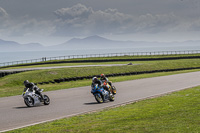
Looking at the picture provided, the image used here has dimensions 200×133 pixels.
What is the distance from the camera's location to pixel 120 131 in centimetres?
952

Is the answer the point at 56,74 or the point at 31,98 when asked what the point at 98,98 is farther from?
the point at 56,74

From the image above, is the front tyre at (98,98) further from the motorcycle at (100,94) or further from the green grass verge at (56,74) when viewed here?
the green grass verge at (56,74)

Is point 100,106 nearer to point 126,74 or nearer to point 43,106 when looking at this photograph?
point 43,106

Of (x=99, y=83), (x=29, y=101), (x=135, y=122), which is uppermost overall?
(x=99, y=83)

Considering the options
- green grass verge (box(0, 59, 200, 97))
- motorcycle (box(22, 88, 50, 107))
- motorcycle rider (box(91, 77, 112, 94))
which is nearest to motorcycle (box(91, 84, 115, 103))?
motorcycle rider (box(91, 77, 112, 94))

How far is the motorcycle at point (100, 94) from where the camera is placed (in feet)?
57.3

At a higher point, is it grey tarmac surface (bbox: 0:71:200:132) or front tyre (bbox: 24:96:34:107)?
front tyre (bbox: 24:96:34:107)

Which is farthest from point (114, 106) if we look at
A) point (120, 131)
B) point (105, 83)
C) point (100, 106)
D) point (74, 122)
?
point (120, 131)

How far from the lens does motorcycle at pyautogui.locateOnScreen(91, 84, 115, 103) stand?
57.3ft

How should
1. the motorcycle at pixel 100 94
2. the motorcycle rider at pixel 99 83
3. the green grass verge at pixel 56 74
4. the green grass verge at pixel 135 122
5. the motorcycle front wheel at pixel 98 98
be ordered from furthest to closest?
the green grass verge at pixel 56 74
the motorcycle front wheel at pixel 98 98
the motorcycle at pixel 100 94
the motorcycle rider at pixel 99 83
the green grass verge at pixel 135 122

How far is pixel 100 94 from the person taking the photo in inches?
697

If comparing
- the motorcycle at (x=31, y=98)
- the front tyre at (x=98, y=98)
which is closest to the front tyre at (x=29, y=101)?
the motorcycle at (x=31, y=98)

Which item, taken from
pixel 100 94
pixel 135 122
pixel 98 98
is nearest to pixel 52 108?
pixel 98 98

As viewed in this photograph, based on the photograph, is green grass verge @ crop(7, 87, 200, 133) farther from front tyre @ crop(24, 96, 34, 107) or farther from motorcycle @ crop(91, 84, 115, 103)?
front tyre @ crop(24, 96, 34, 107)
